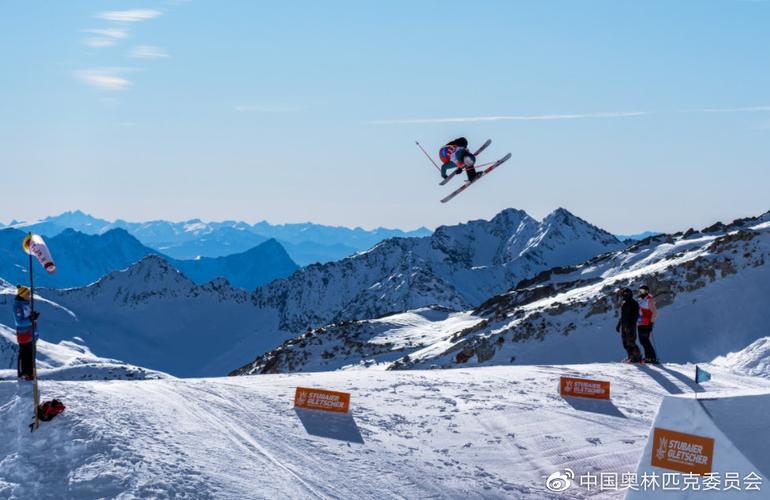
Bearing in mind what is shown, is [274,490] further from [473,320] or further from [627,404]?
[473,320]

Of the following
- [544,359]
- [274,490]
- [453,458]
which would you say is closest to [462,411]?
[453,458]

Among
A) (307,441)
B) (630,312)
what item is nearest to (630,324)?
(630,312)

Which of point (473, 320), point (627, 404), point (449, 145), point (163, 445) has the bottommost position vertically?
point (473, 320)

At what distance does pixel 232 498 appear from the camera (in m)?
11.5

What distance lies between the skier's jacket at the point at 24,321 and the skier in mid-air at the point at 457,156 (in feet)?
44.8

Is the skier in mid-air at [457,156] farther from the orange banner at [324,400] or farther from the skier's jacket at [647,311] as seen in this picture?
the orange banner at [324,400]

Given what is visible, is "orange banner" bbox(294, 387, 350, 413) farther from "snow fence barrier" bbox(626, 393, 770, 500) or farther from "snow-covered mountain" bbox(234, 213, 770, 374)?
"snow-covered mountain" bbox(234, 213, 770, 374)

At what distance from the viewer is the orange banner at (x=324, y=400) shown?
16.1 meters

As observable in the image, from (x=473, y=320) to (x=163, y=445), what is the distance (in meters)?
60.2

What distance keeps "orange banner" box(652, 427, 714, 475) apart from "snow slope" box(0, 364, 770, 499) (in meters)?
2.94

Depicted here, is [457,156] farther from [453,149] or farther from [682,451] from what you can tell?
[682,451]

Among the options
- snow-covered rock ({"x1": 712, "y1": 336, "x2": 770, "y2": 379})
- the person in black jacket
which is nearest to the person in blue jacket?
the person in black jacket

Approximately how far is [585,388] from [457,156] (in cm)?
929

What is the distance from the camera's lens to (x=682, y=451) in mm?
9961
